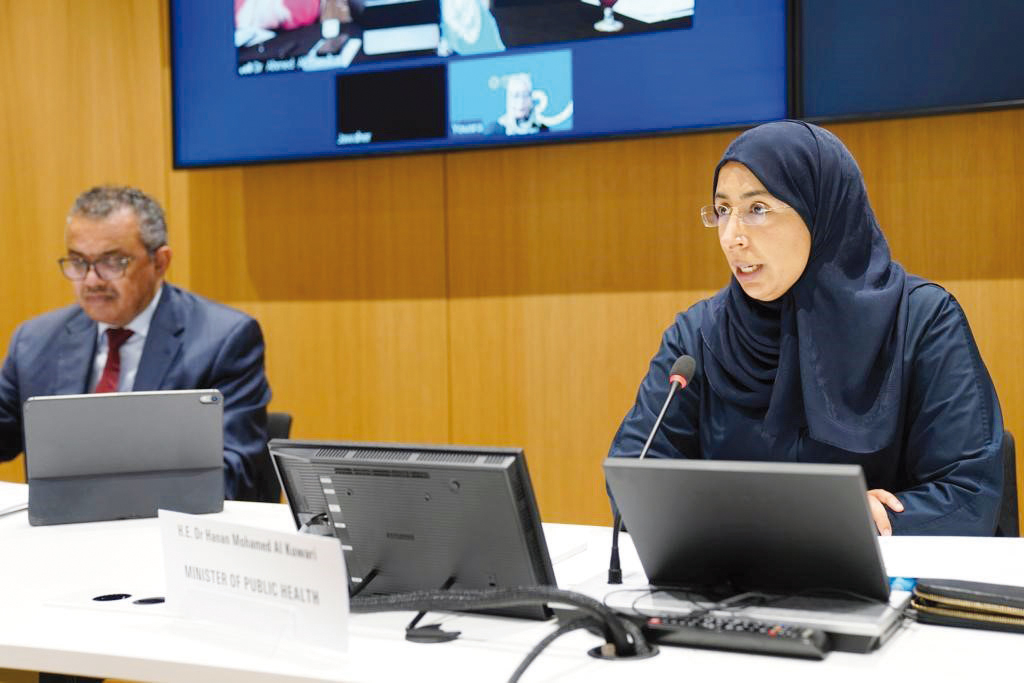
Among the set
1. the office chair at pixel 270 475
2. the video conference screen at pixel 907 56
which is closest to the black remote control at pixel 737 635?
the office chair at pixel 270 475

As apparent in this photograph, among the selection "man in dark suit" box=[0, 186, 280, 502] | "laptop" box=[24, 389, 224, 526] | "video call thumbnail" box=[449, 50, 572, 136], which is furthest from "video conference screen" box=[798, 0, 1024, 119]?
"laptop" box=[24, 389, 224, 526]

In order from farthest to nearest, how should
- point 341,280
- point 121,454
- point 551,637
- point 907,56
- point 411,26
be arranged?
point 341,280
point 411,26
point 907,56
point 121,454
point 551,637

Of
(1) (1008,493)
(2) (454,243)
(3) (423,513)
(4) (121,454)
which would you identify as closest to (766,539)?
(3) (423,513)

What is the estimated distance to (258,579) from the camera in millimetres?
1396

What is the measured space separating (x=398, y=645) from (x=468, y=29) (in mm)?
2311

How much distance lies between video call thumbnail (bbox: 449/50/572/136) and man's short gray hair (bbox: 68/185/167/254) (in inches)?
34.8

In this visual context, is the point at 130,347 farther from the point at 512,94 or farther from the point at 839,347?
the point at 839,347

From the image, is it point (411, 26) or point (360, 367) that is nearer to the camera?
point (411, 26)

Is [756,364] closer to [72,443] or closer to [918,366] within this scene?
[918,366]

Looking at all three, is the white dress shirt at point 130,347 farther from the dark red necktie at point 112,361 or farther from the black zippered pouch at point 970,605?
the black zippered pouch at point 970,605

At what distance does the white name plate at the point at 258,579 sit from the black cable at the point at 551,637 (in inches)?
9.0

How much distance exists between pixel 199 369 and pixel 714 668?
2.07 metres

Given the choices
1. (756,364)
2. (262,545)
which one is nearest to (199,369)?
(756,364)

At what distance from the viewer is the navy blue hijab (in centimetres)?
208
